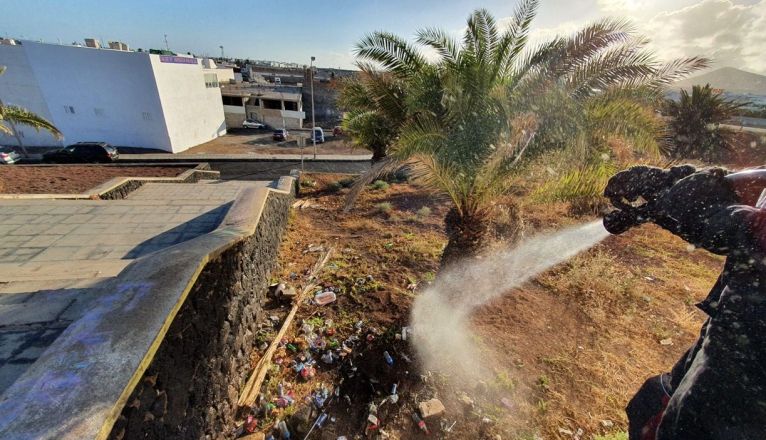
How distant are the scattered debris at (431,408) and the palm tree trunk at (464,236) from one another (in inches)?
91.9

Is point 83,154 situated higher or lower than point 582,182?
lower

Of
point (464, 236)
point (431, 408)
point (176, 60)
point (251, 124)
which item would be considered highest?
point (176, 60)

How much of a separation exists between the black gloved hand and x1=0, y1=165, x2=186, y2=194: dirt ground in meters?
12.4

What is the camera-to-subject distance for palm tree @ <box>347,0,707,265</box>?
4.57 metres

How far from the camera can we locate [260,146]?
30938mm

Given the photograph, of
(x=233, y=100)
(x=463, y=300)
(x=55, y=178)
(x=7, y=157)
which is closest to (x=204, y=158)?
(x=7, y=157)

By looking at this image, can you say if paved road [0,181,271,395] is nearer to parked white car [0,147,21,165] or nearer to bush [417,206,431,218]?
bush [417,206,431,218]

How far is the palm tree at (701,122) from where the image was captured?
16625 mm

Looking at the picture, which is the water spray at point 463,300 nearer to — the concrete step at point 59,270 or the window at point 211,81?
the concrete step at point 59,270

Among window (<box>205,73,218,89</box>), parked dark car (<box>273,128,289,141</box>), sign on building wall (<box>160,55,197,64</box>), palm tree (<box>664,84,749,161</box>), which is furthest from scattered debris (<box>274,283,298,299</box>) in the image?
window (<box>205,73,218,89</box>)

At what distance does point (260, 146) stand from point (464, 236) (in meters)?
29.5

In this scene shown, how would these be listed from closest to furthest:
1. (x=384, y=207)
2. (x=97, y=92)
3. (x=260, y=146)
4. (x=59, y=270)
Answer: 1. (x=59, y=270)
2. (x=384, y=207)
3. (x=97, y=92)
4. (x=260, y=146)

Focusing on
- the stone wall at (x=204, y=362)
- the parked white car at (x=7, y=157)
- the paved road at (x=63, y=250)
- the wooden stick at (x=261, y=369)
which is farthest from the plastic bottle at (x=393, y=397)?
the parked white car at (x=7, y=157)

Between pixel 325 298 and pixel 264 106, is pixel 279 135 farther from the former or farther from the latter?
pixel 325 298
